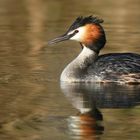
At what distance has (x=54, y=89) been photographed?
14922 mm

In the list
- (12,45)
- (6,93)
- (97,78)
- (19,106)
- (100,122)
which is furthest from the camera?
(12,45)

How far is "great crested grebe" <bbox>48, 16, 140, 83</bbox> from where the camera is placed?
51.9ft

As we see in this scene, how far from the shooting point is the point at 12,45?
19641 mm

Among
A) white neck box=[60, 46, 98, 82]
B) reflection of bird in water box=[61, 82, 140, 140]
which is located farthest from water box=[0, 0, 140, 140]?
white neck box=[60, 46, 98, 82]

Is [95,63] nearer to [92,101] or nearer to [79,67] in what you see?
[79,67]

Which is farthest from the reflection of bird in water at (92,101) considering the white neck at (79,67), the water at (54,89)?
the white neck at (79,67)

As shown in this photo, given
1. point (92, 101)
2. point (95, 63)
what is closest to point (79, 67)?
point (95, 63)

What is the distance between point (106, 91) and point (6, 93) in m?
1.79

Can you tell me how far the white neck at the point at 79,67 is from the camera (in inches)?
627

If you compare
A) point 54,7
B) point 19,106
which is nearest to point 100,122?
point 19,106

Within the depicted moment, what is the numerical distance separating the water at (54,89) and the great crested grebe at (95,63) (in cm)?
33

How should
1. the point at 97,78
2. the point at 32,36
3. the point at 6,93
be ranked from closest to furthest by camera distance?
the point at 6,93 < the point at 97,78 < the point at 32,36

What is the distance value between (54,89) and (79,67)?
4.73 feet

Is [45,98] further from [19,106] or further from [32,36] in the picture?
[32,36]
